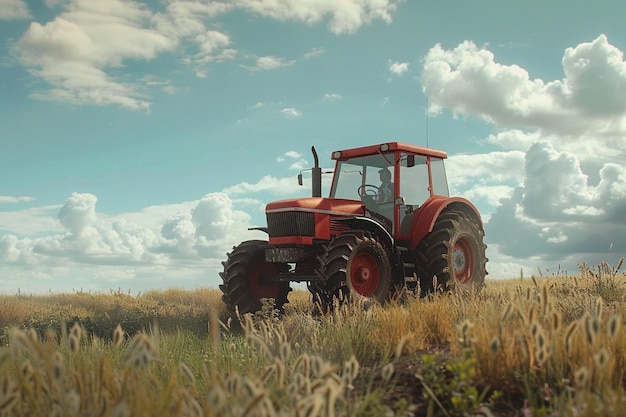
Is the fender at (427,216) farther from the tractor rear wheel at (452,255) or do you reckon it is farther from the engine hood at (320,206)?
the engine hood at (320,206)

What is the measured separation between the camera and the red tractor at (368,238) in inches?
375

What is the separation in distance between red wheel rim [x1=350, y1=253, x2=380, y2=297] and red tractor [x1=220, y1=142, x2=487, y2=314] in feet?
0.05

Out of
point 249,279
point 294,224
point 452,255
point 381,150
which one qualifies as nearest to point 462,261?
point 452,255

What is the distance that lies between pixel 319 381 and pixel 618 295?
10533 mm

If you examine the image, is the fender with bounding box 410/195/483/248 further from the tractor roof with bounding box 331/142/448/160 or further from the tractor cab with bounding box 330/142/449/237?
the tractor roof with bounding box 331/142/448/160

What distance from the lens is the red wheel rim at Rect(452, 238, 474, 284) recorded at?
11078mm

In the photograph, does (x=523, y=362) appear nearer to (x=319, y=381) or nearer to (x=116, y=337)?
(x=319, y=381)

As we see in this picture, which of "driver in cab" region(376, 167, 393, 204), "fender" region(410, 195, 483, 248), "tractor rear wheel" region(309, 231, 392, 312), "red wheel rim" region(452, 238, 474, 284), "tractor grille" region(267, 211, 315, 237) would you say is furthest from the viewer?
"red wheel rim" region(452, 238, 474, 284)

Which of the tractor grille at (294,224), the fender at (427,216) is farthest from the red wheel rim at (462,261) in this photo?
the tractor grille at (294,224)

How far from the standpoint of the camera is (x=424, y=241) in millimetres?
10523

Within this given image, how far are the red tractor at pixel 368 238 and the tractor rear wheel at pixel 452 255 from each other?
0.02m

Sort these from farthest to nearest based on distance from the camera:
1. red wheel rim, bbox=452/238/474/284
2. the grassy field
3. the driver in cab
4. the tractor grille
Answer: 1. red wheel rim, bbox=452/238/474/284
2. the driver in cab
3. the tractor grille
4. the grassy field

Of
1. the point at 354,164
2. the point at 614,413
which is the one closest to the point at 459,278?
the point at 354,164

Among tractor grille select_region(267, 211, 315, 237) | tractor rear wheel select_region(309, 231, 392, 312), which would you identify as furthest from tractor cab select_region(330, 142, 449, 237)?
tractor grille select_region(267, 211, 315, 237)
